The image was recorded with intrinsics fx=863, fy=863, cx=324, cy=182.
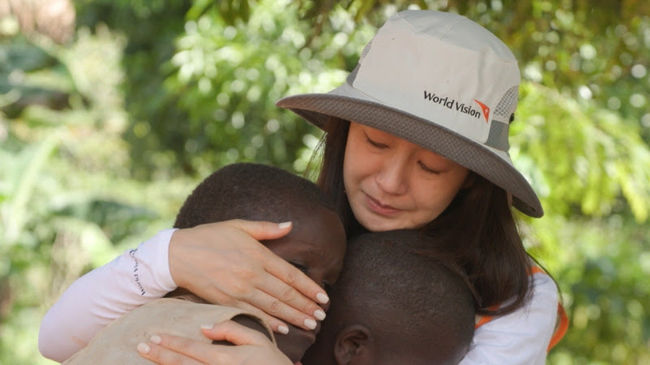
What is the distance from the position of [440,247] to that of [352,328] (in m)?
0.31

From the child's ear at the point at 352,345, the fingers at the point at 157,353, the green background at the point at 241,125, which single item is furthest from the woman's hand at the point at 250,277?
the green background at the point at 241,125

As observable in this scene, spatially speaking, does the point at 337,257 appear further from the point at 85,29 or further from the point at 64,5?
the point at 85,29

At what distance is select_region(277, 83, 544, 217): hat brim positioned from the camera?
1981mm

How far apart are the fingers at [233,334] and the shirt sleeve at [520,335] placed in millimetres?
613

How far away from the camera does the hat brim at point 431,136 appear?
78.0 inches

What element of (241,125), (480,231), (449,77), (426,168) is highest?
(449,77)

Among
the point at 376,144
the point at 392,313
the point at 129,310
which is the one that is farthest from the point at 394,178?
the point at 129,310

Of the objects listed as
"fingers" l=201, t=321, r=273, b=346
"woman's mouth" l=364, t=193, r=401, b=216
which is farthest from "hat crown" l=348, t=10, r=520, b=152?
"fingers" l=201, t=321, r=273, b=346

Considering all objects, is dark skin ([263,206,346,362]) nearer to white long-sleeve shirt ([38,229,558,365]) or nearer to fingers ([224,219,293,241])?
fingers ([224,219,293,241])

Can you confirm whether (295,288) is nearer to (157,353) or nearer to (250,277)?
(250,277)

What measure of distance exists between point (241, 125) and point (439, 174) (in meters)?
4.23

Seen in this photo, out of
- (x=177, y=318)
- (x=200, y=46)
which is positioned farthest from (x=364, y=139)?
(x=200, y=46)

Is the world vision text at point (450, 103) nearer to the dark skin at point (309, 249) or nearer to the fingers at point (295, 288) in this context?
the dark skin at point (309, 249)

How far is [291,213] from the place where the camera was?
1684 millimetres
